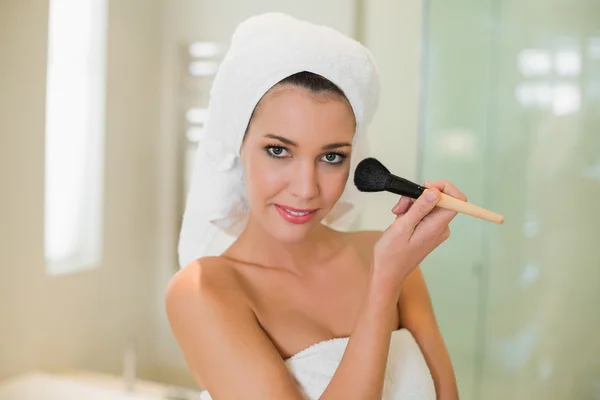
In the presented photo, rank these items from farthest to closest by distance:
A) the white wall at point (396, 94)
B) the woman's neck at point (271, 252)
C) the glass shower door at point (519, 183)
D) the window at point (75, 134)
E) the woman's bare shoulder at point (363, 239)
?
the window at point (75, 134) → the white wall at point (396, 94) → the glass shower door at point (519, 183) → the woman's bare shoulder at point (363, 239) → the woman's neck at point (271, 252)

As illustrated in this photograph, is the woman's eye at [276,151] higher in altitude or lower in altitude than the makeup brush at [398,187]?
higher

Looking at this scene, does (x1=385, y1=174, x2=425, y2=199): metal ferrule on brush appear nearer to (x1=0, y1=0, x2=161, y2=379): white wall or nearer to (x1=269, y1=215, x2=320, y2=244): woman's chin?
(x1=269, y1=215, x2=320, y2=244): woman's chin

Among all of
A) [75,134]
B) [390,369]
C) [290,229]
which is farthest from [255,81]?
[75,134]

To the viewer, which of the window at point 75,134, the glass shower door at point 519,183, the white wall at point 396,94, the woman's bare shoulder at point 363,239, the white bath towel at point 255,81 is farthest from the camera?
the window at point 75,134

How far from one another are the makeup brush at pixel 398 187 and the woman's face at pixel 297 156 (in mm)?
47

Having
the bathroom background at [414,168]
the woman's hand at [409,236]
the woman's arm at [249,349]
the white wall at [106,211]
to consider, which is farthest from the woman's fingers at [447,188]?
the white wall at [106,211]

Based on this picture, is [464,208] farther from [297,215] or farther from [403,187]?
[297,215]

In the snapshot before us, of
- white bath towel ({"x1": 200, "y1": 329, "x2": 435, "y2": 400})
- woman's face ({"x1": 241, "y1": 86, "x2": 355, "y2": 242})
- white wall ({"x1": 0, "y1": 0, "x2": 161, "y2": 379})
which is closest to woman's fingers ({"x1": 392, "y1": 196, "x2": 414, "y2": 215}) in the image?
woman's face ({"x1": 241, "y1": 86, "x2": 355, "y2": 242})

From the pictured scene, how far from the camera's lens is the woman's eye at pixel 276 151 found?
2.62ft

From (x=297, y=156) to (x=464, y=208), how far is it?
215mm

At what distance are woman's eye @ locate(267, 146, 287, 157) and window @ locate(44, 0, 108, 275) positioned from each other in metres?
1.17

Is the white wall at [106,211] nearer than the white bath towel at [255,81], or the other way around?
the white bath towel at [255,81]

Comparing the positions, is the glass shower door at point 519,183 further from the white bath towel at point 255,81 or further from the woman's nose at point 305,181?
the woman's nose at point 305,181

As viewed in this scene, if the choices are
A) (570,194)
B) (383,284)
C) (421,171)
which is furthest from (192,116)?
(383,284)
